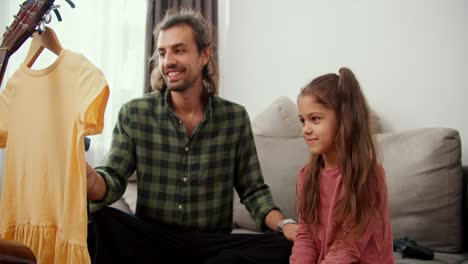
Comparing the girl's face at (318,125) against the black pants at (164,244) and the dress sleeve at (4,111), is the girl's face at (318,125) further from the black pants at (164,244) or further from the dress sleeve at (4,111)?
the dress sleeve at (4,111)

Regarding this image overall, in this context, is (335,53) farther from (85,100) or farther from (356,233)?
(85,100)

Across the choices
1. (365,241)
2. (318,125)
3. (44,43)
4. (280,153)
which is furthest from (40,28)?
(280,153)

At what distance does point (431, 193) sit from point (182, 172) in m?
0.88

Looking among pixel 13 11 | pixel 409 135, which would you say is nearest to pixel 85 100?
pixel 409 135

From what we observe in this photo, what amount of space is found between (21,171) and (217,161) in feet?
2.13

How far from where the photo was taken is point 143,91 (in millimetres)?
2908

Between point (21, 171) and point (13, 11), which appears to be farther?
point (13, 11)

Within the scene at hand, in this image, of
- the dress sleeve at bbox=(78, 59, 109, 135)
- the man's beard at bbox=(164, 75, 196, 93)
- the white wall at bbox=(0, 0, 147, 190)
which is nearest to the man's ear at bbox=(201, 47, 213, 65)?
the man's beard at bbox=(164, 75, 196, 93)

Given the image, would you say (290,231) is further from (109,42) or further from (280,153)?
(109,42)

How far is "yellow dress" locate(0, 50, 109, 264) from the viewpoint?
3.94 feet

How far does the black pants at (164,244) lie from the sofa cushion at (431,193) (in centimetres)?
51

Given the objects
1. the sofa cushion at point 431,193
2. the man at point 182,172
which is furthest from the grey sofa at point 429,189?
the man at point 182,172

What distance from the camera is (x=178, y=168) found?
1668 mm

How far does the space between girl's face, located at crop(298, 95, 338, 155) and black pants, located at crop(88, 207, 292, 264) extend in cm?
34
